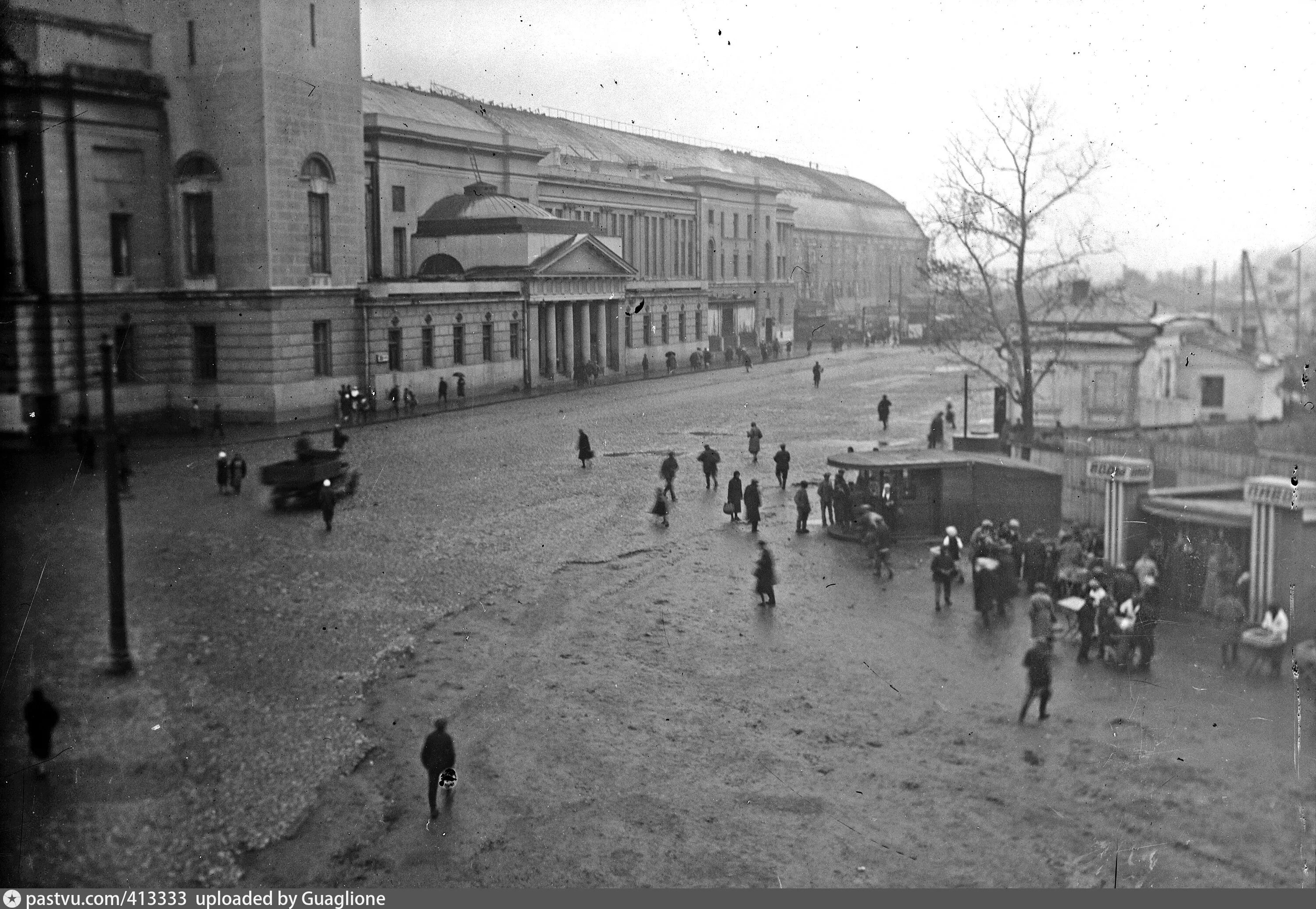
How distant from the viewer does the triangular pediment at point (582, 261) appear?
149 feet

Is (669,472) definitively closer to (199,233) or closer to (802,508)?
(802,508)

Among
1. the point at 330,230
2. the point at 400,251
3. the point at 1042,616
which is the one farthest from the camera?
the point at 400,251

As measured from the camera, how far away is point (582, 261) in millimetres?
47719

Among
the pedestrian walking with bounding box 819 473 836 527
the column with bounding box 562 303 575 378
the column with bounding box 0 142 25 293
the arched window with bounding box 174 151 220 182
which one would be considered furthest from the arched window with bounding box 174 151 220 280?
the column with bounding box 562 303 575 378

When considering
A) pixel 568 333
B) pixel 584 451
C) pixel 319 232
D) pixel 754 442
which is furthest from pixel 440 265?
pixel 754 442

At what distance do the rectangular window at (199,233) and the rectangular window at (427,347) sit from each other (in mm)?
→ 11809

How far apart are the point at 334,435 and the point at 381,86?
2707cm

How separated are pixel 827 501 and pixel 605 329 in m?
28.1

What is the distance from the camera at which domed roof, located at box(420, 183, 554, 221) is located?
47.3 m

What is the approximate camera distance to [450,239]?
47.6 meters

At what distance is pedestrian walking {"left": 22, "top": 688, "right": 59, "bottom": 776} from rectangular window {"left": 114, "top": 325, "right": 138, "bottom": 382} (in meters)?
7.76

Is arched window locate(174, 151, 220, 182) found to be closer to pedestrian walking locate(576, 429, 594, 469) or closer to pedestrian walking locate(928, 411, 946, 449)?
pedestrian walking locate(576, 429, 594, 469)

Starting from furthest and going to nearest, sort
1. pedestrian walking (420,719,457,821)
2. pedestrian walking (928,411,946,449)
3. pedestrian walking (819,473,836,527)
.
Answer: pedestrian walking (928,411,946,449)
pedestrian walking (819,473,836,527)
pedestrian walking (420,719,457,821)

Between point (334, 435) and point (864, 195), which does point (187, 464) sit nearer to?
point (334, 435)
